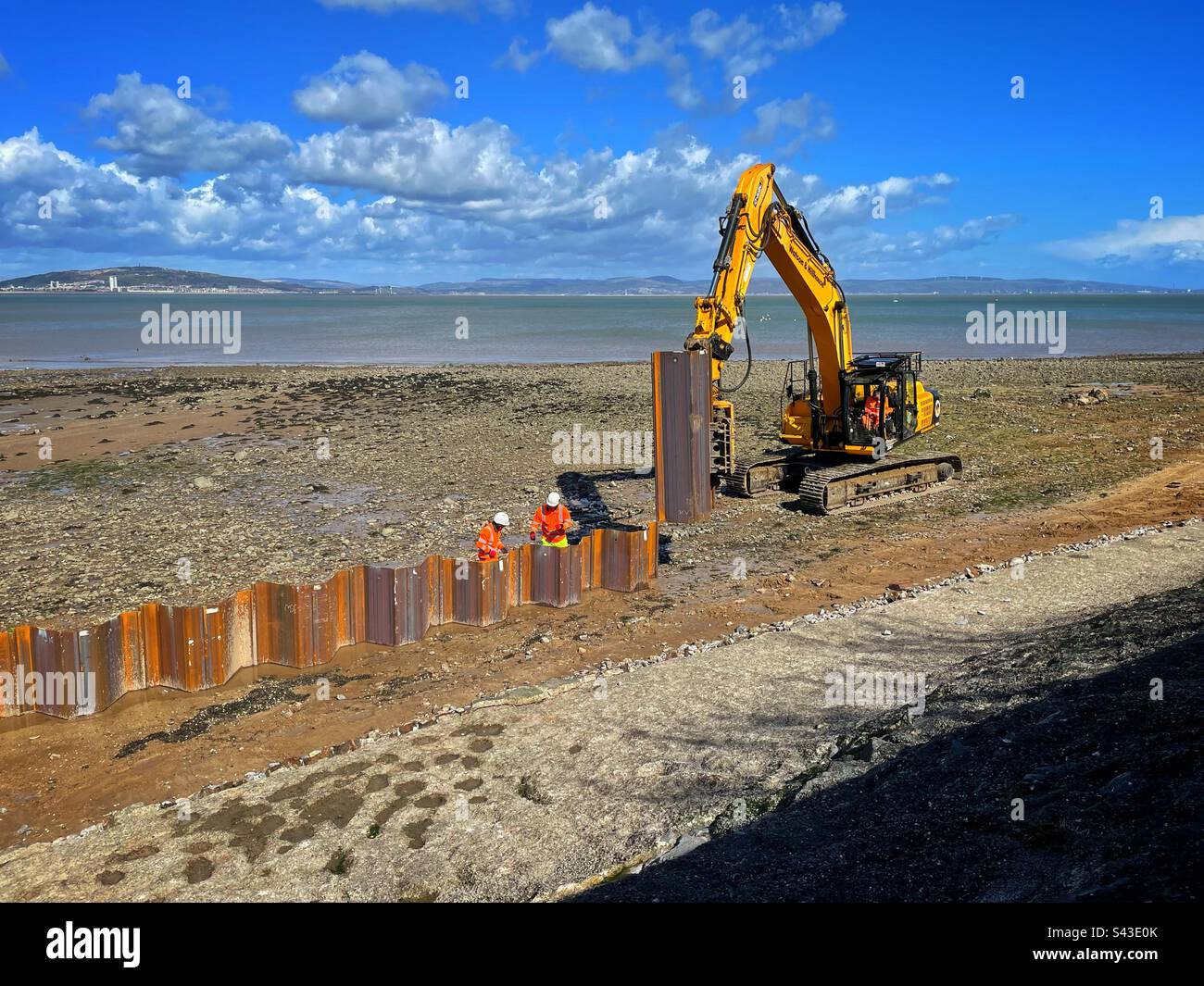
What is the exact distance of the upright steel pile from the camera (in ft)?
42.1

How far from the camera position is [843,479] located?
18.0 m

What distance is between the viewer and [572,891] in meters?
6.49

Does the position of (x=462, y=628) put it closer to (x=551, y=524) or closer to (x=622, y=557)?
(x=551, y=524)

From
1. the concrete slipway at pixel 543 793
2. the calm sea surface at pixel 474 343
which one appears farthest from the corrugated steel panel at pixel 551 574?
the calm sea surface at pixel 474 343

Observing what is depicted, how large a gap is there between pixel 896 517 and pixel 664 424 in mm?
6850

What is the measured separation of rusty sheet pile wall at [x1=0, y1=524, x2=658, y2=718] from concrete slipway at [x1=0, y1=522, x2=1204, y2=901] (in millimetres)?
2413

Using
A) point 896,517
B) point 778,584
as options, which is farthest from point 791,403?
point 778,584

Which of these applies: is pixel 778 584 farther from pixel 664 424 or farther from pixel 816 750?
pixel 816 750

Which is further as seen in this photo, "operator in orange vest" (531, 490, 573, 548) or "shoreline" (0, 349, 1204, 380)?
"shoreline" (0, 349, 1204, 380)

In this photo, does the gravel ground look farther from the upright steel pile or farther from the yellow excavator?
the upright steel pile

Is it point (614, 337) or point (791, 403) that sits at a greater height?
point (614, 337)

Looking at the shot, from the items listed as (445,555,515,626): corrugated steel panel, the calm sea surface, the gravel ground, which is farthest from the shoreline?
(445,555,515,626): corrugated steel panel

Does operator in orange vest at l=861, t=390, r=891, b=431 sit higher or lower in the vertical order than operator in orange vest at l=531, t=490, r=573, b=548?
higher
